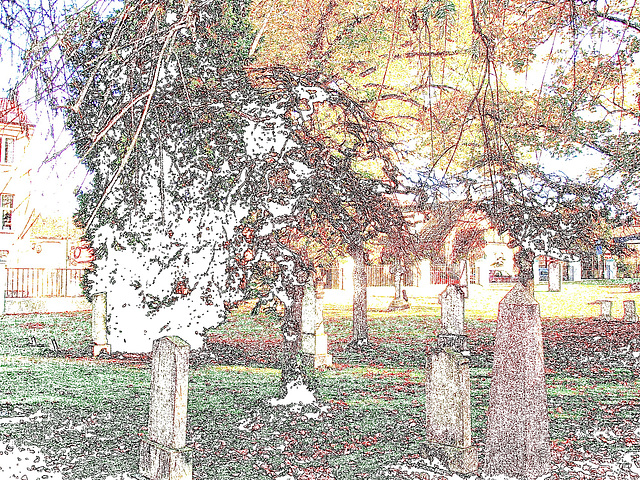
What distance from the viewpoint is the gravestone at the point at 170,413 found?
533cm

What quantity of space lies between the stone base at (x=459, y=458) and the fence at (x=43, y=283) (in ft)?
71.5

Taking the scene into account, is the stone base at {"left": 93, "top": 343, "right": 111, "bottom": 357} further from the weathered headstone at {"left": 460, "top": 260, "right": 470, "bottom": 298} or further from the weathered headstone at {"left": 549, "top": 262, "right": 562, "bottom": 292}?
the weathered headstone at {"left": 549, "top": 262, "right": 562, "bottom": 292}

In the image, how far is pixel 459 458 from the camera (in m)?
5.80

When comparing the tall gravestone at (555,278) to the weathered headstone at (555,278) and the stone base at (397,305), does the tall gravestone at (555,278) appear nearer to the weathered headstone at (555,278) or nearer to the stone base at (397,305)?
the weathered headstone at (555,278)

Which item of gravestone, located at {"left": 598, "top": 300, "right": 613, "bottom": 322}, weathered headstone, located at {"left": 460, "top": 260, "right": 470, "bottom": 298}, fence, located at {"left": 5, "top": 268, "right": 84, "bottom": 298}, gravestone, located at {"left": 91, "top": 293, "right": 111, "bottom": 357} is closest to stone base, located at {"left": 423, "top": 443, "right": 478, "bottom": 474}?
gravestone, located at {"left": 91, "top": 293, "right": 111, "bottom": 357}

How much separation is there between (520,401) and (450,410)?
69 centimetres

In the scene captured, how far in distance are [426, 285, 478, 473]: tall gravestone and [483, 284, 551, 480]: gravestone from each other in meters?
0.29

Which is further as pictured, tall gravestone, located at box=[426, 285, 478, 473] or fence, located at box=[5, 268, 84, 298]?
fence, located at box=[5, 268, 84, 298]

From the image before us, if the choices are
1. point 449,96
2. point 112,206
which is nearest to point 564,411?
point 112,206

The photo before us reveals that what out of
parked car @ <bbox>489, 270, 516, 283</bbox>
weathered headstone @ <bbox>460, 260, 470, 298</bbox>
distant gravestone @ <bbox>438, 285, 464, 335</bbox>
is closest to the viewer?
distant gravestone @ <bbox>438, 285, 464, 335</bbox>

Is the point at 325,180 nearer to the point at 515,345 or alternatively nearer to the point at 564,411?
the point at 515,345

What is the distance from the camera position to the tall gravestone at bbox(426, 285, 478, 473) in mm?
5820

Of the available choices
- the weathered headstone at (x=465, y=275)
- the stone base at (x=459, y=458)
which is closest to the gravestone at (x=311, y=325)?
the stone base at (x=459, y=458)

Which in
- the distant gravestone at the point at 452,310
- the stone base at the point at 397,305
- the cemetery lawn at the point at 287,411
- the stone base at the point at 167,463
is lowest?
the cemetery lawn at the point at 287,411
